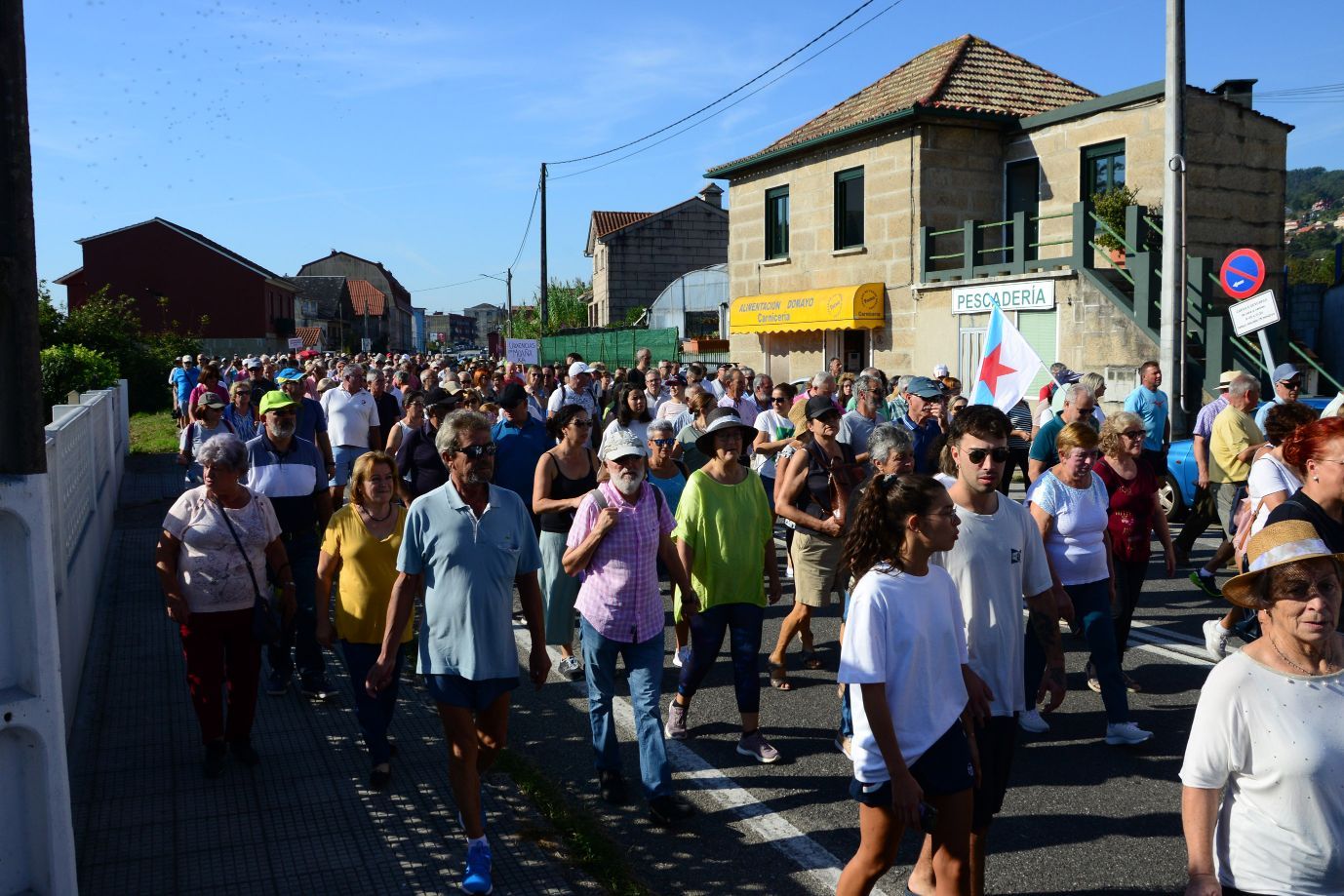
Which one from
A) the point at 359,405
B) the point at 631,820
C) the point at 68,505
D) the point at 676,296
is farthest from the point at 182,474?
the point at 676,296

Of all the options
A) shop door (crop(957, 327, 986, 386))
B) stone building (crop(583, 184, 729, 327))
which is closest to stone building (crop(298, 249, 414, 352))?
stone building (crop(583, 184, 729, 327))

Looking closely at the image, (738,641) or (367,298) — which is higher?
(367,298)

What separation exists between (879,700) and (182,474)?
16.8 meters

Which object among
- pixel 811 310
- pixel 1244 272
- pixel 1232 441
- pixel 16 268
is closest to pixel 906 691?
pixel 16 268

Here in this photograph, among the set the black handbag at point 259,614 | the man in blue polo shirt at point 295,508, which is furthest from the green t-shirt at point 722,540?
the man in blue polo shirt at point 295,508

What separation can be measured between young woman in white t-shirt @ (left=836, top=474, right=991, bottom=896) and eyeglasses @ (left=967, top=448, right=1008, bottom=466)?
2.44 ft

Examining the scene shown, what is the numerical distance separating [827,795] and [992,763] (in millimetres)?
1434

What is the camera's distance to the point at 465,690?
4.40 meters

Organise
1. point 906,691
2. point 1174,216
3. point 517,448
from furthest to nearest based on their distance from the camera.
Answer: point 1174,216 < point 517,448 < point 906,691

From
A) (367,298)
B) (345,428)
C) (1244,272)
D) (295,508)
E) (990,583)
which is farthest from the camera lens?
(367,298)

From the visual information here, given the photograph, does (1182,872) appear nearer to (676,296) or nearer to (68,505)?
(68,505)

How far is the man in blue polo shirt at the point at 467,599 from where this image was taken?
4.33 meters

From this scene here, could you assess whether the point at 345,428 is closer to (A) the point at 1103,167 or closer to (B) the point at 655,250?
(A) the point at 1103,167

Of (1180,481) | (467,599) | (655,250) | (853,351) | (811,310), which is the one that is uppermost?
(655,250)
